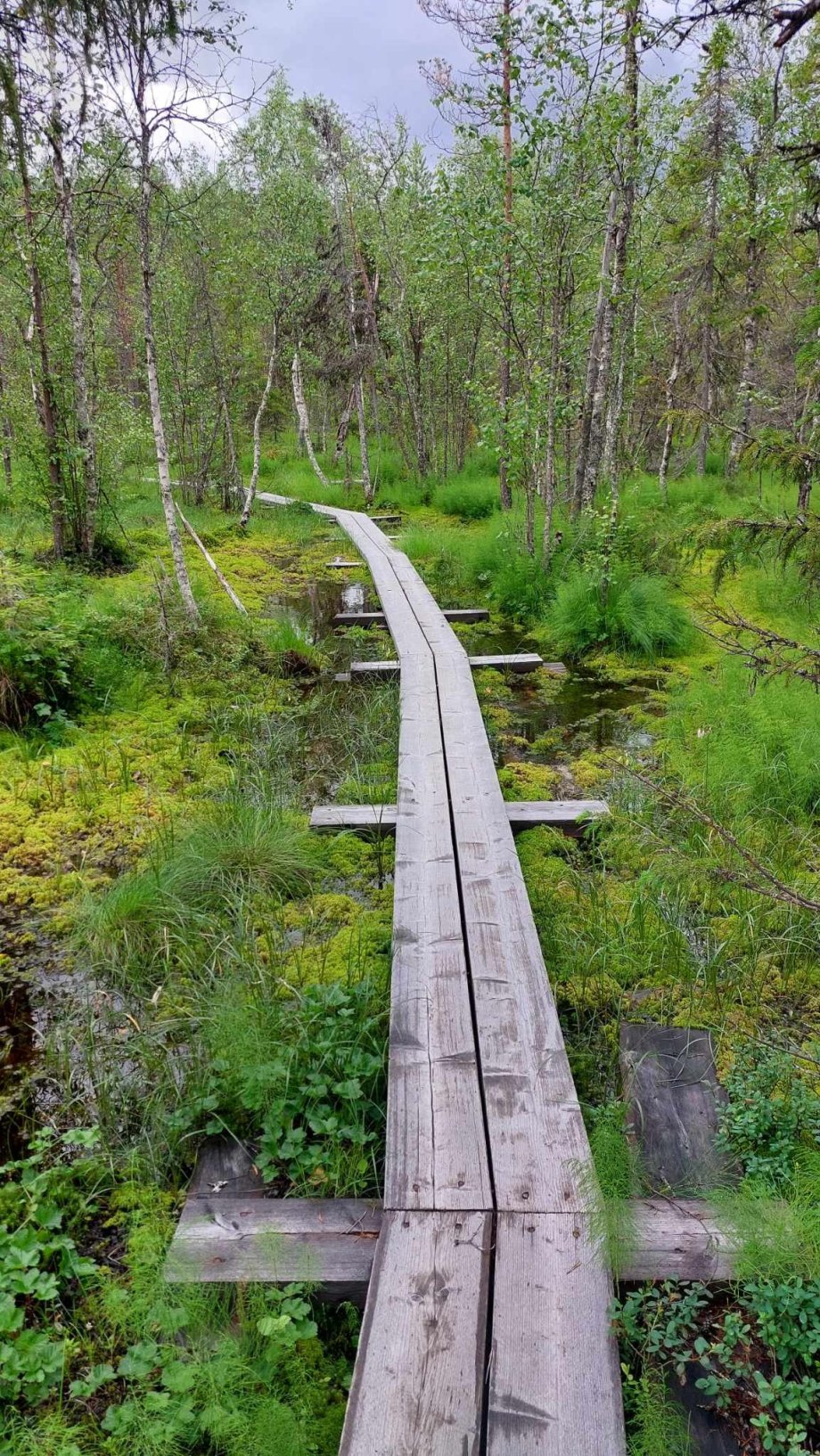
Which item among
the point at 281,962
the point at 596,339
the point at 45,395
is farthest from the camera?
the point at 596,339

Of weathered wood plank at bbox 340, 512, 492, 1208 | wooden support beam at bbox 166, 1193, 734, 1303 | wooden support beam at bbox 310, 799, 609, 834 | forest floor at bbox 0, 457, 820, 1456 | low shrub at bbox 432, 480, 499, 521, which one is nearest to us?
forest floor at bbox 0, 457, 820, 1456

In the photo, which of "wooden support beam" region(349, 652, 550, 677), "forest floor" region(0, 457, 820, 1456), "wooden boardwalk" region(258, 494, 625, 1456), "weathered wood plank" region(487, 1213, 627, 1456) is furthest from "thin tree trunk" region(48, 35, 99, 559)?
"weathered wood plank" region(487, 1213, 627, 1456)

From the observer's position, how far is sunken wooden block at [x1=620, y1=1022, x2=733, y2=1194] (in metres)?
2.30

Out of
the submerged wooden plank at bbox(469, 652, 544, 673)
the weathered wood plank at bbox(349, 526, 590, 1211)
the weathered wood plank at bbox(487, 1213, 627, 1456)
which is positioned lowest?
the weathered wood plank at bbox(487, 1213, 627, 1456)

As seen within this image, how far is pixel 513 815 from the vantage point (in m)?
4.50

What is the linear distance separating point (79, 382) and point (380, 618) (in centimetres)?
439

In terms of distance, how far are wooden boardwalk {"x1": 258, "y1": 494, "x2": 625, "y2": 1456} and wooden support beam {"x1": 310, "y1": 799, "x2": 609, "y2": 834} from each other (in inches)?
31.5

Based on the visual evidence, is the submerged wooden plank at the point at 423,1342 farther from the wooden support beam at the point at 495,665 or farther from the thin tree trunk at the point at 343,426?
Answer: the thin tree trunk at the point at 343,426

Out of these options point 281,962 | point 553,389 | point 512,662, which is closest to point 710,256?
point 553,389

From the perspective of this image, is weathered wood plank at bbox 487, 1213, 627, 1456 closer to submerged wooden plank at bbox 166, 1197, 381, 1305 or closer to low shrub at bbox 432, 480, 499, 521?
submerged wooden plank at bbox 166, 1197, 381, 1305

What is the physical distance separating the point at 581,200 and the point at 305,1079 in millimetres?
10599

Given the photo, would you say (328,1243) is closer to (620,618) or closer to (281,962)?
(281,962)

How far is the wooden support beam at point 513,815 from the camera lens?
452 centimetres

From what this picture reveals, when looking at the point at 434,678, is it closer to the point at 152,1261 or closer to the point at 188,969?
the point at 188,969
